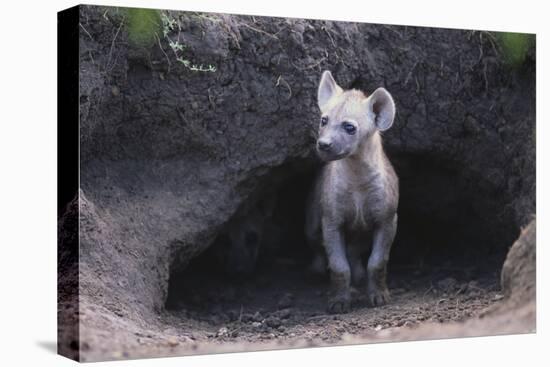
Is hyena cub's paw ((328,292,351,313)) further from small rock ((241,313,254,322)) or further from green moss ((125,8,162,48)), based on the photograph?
green moss ((125,8,162,48))

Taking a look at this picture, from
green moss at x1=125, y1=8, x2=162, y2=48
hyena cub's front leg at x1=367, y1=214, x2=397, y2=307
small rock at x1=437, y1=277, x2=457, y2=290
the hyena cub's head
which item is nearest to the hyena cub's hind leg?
hyena cub's front leg at x1=367, y1=214, x2=397, y2=307

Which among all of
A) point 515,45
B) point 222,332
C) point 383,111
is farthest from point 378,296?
point 515,45

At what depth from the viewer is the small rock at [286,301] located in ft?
28.9

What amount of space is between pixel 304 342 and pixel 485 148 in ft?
9.20

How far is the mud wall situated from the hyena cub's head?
7.8 inches

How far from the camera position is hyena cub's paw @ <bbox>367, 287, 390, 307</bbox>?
8.91 metres

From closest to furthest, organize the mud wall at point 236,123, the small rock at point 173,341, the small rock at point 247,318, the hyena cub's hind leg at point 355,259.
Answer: the small rock at point 173,341
the mud wall at point 236,123
the small rock at point 247,318
the hyena cub's hind leg at point 355,259

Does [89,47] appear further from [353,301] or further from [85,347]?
[353,301]

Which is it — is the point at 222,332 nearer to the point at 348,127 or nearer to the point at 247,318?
the point at 247,318

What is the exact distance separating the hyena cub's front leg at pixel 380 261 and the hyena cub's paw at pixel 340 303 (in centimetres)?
26

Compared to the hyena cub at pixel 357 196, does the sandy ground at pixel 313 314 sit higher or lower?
lower

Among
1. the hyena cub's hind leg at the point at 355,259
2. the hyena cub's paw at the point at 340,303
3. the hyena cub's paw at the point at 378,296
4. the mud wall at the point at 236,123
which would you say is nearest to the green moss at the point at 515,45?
the mud wall at the point at 236,123

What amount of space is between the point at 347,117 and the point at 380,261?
149cm

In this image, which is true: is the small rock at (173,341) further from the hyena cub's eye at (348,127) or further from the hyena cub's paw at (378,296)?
the hyena cub's eye at (348,127)
